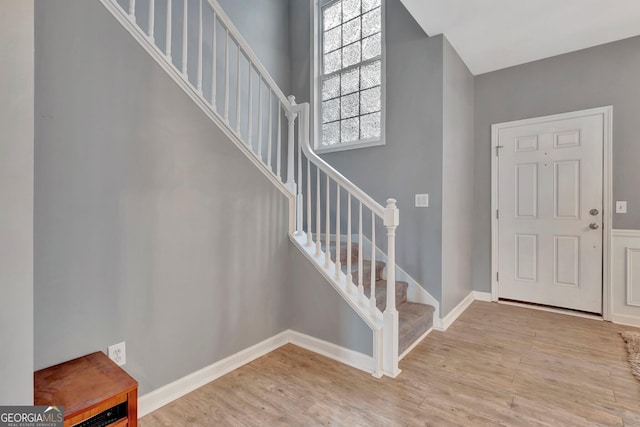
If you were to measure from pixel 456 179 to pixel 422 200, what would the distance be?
0.52 m

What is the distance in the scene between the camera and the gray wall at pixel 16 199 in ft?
2.85

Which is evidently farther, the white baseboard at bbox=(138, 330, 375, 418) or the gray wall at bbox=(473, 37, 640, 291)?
the gray wall at bbox=(473, 37, 640, 291)

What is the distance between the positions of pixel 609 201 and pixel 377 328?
8.85 feet

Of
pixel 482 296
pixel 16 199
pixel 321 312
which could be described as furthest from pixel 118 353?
pixel 482 296

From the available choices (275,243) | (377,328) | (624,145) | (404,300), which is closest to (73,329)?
(275,243)

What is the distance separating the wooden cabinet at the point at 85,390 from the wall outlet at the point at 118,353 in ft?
0.45

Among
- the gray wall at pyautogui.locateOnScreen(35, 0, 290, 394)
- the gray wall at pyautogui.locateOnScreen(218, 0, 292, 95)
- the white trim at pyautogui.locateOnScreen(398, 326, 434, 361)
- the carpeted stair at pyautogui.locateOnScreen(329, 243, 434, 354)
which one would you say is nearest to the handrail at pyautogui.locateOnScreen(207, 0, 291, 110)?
the gray wall at pyautogui.locateOnScreen(35, 0, 290, 394)

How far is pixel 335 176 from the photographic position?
234cm

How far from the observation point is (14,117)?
0.89 metres

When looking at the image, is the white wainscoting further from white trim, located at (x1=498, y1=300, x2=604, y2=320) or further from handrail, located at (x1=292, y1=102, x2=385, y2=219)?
handrail, located at (x1=292, y1=102, x2=385, y2=219)

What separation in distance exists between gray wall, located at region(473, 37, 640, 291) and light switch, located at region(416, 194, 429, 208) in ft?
3.71

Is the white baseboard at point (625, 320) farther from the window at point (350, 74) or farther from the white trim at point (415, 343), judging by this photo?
the window at point (350, 74)

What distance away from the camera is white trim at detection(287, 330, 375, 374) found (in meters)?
2.09

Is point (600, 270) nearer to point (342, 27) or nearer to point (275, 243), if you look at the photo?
point (275, 243)
